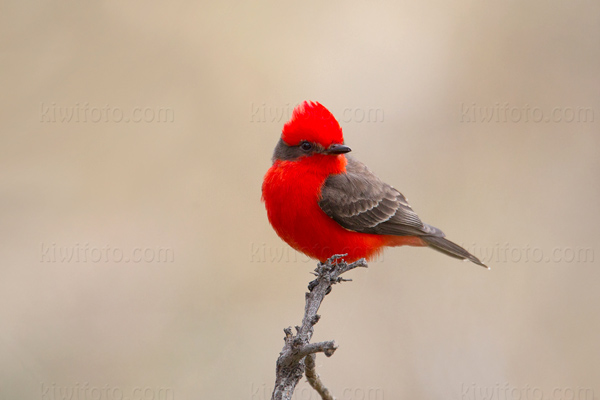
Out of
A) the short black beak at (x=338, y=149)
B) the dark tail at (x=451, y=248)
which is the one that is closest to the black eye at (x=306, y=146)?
the short black beak at (x=338, y=149)

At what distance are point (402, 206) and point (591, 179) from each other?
2735mm

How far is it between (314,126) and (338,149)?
0.82 ft

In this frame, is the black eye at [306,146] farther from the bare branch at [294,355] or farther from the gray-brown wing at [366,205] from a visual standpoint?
the bare branch at [294,355]

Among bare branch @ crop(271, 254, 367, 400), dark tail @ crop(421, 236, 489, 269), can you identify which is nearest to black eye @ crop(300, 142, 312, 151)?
dark tail @ crop(421, 236, 489, 269)

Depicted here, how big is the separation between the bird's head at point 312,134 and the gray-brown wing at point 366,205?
33 cm

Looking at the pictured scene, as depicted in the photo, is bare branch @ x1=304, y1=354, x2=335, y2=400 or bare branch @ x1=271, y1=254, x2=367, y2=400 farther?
bare branch @ x1=304, y1=354, x2=335, y2=400

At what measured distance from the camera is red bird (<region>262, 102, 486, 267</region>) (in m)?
5.10

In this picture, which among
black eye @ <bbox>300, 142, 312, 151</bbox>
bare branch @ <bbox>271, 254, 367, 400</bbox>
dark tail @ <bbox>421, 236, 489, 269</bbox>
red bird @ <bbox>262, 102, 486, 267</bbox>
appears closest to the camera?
bare branch @ <bbox>271, 254, 367, 400</bbox>

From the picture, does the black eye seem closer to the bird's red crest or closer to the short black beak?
the bird's red crest

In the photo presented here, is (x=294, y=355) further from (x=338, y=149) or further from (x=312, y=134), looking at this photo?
(x=312, y=134)

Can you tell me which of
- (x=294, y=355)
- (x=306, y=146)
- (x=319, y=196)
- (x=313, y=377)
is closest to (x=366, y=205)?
(x=319, y=196)

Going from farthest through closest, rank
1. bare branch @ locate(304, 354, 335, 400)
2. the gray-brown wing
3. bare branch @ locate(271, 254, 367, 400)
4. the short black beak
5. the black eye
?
the gray-brown wing, the black eye, the short black beak, bare branch @ locate(304, 354, 335, 400), bare branch @ locate(271, 254, 367, 400)

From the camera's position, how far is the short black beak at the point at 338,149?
4.98 metres

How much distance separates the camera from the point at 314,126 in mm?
5047
